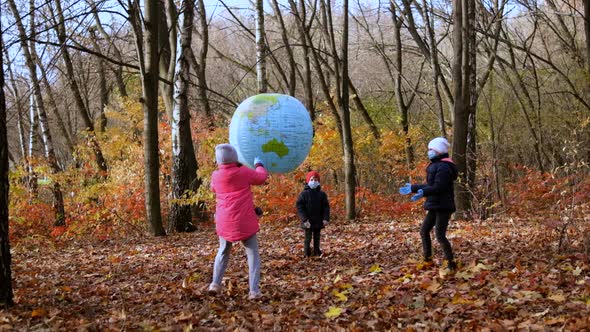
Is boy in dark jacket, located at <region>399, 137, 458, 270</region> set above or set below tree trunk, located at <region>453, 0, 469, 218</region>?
below

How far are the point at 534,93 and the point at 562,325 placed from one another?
80.0 ft

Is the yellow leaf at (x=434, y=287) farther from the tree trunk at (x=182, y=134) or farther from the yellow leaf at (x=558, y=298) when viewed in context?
the tree trunk at (x=182, y=134)

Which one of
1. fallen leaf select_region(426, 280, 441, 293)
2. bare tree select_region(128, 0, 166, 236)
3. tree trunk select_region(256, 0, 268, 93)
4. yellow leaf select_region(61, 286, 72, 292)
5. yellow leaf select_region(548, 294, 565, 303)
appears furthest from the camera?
tree trunk select_region(256, 0, 268, 93)

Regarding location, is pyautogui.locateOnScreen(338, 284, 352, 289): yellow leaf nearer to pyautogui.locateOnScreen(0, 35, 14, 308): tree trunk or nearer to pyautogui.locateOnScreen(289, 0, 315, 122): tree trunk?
pyautogui.locateOnScreen(0, 35, 14, 308): tree trunk

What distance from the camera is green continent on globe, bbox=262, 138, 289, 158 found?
6.96 metres

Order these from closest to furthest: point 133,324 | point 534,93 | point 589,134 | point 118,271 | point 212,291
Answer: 1. point 133,324
2. point 212,291
3. point 118,271
4. point 589,134
5. point 534,93

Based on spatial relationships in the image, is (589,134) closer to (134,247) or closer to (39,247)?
(134,247)

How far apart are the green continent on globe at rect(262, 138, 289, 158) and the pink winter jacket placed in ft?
1.78

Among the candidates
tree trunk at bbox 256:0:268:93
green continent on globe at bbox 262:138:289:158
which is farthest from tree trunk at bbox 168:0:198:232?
green continent on globe at bbox 262:138:289:158

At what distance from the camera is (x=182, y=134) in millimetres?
13328

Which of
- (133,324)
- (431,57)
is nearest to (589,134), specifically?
(431,57)

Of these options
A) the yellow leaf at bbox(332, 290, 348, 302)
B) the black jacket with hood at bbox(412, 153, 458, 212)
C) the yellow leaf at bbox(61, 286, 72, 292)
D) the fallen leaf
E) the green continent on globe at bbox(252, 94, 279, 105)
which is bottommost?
the yellow leaf at bbox(332, 290, 348, 302)

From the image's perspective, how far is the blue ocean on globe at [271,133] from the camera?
6.98m

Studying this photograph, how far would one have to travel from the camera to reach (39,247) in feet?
45.1
